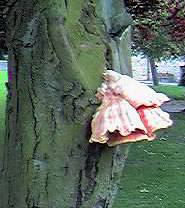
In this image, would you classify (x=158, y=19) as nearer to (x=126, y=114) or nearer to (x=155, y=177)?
(x=155, y=177)

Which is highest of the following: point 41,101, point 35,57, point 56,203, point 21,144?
point 35,57

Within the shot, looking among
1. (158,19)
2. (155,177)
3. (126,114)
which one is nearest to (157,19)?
(158,19)

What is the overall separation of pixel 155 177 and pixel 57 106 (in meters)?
5.54

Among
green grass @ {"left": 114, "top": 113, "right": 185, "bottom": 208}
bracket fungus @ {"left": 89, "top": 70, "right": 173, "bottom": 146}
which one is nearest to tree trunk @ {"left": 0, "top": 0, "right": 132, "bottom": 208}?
bracket fungus @ {"left": 89, "top": 70, "right": 173, "bottom": 146}

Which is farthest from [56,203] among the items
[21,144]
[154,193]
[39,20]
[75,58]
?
[154,193]

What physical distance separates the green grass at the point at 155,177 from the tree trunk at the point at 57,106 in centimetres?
393

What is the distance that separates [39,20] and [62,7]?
0.30ft

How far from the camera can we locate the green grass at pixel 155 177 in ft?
19.7

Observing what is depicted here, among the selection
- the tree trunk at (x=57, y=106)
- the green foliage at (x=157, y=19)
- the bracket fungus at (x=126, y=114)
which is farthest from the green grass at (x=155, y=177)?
the bracket fungus at (x=126, y=114)

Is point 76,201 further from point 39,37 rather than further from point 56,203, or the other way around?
point 39,37

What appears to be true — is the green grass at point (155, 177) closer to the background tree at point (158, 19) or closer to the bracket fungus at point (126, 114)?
the background tree at point (158, 19)

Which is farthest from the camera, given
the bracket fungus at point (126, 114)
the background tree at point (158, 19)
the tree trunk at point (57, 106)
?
the background tree at point (158, 19)

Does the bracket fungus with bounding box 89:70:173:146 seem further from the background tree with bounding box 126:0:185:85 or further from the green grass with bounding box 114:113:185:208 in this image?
the background tree with bounding box 126:0:185:85

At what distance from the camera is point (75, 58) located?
71.3 inches
